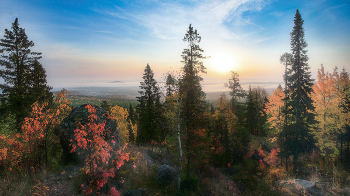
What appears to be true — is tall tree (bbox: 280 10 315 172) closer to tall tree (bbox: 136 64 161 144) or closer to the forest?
the forest

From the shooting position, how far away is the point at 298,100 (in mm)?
20172

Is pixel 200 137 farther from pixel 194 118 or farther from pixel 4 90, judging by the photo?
pixel 4 90

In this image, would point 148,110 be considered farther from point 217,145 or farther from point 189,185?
point 189,185

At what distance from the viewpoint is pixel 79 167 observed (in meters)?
10.1

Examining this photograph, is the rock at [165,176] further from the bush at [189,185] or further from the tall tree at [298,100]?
the tall tree at [298,100]

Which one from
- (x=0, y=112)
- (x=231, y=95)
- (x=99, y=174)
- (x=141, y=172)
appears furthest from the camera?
(x=231, y=95)

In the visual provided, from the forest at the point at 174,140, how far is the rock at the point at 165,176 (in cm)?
7

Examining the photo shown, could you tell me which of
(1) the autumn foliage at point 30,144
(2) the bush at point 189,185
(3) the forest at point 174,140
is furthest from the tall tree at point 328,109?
(1) the autumn foliage at point 30,144

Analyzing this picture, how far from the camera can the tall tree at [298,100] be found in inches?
748

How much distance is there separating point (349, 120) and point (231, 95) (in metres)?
17.8

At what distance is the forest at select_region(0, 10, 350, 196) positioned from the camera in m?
7.26

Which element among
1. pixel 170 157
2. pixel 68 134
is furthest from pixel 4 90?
pixel 170 157

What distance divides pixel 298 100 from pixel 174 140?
19358mm

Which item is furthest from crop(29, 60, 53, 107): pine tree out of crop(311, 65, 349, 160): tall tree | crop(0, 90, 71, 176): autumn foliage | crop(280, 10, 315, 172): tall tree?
crop(311, 65, 349, 160): tall tree
